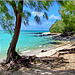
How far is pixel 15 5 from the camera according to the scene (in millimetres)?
4797

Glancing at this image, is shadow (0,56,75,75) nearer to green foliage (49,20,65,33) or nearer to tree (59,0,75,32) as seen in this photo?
tree (59,0,75,32)

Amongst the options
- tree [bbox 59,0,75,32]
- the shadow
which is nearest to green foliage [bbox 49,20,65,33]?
tree [bbox 59,0,75,32]

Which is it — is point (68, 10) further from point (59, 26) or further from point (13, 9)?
Result: point (59, 26)

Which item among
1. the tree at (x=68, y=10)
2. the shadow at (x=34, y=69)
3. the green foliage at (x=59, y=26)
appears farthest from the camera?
the green foliage at (x=59, y=26)

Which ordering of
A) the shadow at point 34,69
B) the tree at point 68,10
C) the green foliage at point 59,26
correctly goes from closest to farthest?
1. the shadow at point 34,69
2. the tree at point 68,10
3. the green foliage at point 59,26

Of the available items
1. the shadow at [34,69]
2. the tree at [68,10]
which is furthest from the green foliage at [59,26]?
the shadow at [34,69]

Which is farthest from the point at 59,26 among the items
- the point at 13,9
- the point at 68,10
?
the point at 13,9

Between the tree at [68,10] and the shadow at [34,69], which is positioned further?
the tree at [68,10]

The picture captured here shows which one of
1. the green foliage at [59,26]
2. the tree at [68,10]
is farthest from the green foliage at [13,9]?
the green foliage at [59,26]

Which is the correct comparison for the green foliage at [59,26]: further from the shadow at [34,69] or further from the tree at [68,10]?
the shadow at [34,69]

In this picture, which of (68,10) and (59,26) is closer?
(68,10)

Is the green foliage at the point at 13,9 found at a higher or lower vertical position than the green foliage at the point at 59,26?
higher

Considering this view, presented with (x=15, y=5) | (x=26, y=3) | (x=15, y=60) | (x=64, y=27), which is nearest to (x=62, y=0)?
(x=26, y=3)

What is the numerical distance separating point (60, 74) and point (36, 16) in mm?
2843
